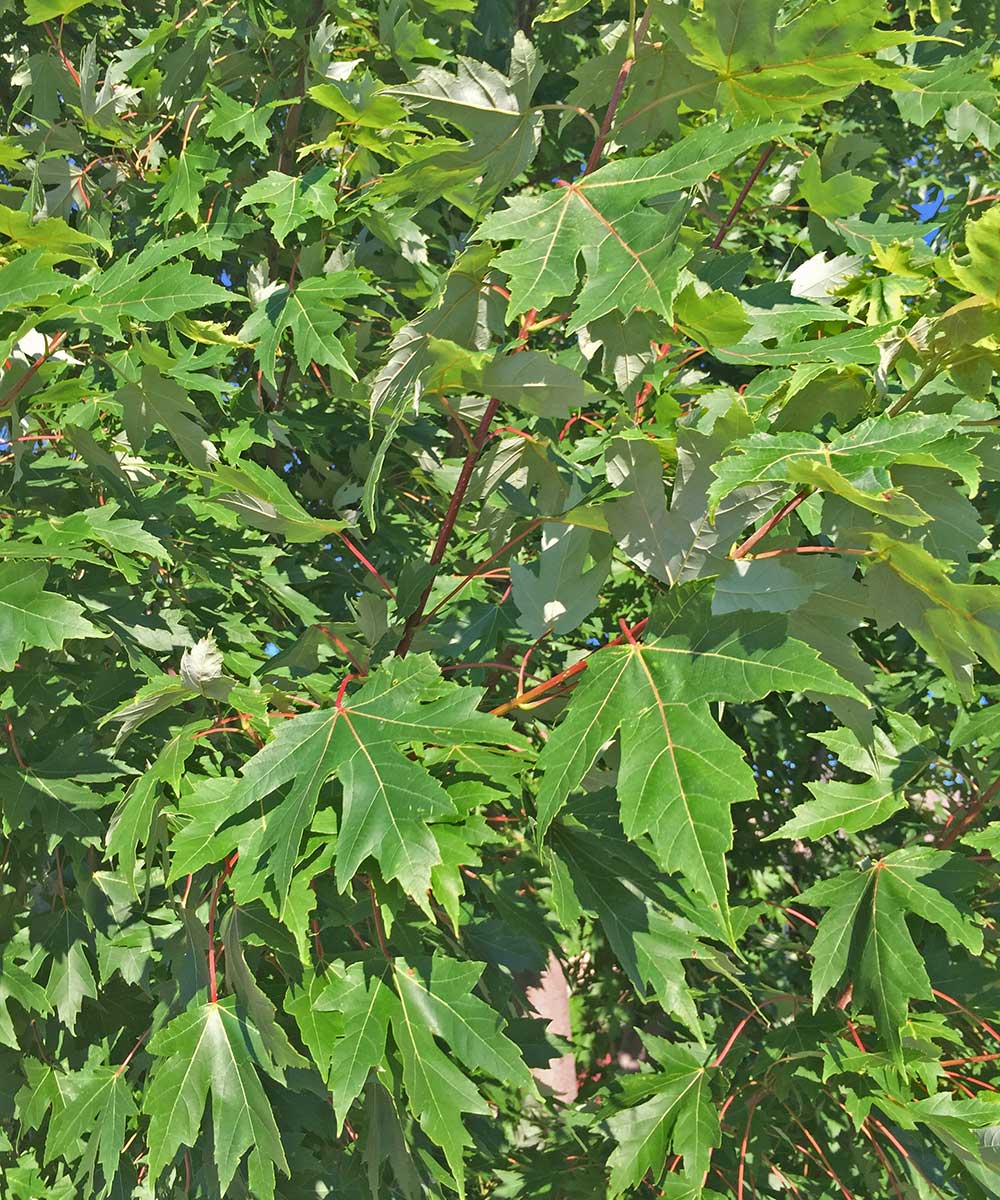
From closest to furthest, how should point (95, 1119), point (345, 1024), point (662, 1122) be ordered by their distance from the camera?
point (345, 1024) → point (662, 1122) → point (95, 1119)

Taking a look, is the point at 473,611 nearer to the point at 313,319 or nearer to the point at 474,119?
the point at 313,319

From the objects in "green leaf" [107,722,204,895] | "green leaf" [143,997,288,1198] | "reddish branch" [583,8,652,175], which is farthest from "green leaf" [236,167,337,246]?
"green leaf" [143,997,288,1198]

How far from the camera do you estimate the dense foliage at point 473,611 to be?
4.72 feet

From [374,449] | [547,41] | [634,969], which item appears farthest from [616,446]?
[547,41]

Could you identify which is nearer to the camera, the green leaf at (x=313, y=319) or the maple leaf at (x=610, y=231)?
the maple leaf at (x=610, y=231)

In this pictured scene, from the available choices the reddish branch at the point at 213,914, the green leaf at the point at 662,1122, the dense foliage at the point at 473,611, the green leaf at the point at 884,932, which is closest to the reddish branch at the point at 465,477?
the dense foliage at the point at 473,611

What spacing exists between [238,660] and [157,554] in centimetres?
33

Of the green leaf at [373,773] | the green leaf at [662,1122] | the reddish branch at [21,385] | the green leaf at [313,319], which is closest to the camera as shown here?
the green leaf at [373,773]

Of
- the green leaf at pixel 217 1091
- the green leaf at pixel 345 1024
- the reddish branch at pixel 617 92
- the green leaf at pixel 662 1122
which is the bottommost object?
the green leaf at pixel 662 1122

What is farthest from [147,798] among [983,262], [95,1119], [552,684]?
[983,262]

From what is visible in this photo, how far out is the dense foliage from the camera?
144 centimetres

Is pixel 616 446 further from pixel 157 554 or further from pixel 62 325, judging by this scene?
pixel 62 325

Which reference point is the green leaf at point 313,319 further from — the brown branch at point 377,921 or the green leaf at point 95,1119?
the green leaf at point 95,1119

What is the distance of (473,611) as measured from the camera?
7.49 feet
